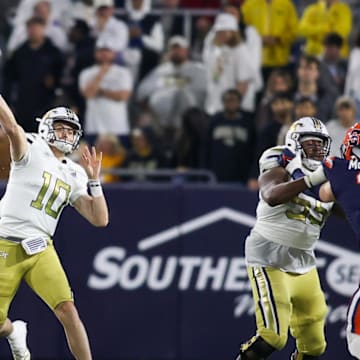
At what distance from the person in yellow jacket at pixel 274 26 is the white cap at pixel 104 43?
5.21 ft

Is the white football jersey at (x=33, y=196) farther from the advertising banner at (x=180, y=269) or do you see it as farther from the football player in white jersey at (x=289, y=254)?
the advertising banner at (x=180, y=269)

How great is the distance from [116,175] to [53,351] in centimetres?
212

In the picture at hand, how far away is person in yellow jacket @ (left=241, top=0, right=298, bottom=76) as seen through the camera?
14656mm

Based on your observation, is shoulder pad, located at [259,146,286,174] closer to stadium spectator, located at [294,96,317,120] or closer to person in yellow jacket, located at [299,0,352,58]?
stadium spectator, located at [294,96,317,120]

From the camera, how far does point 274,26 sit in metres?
14.7

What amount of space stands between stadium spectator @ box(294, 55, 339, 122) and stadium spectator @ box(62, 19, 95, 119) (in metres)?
2.45

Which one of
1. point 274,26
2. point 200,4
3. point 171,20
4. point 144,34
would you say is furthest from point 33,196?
point 200,4

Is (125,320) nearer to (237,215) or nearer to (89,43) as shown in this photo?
(237,215)

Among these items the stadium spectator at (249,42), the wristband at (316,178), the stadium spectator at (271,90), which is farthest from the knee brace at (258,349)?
the stadium spectator at (249,42)

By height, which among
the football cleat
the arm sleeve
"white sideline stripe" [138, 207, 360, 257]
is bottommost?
the football cleat

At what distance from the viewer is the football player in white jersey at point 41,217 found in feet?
31.2

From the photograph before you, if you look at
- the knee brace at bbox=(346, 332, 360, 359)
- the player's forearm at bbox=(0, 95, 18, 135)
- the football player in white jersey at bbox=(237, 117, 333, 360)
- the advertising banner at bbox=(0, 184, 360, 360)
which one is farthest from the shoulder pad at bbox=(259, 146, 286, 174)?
the advertising banner at bbox=(0, 184, 360, 360)

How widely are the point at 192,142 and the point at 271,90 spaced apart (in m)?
1.13

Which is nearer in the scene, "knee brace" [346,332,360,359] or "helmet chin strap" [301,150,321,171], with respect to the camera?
"knee brace" [346,332,360,359]
